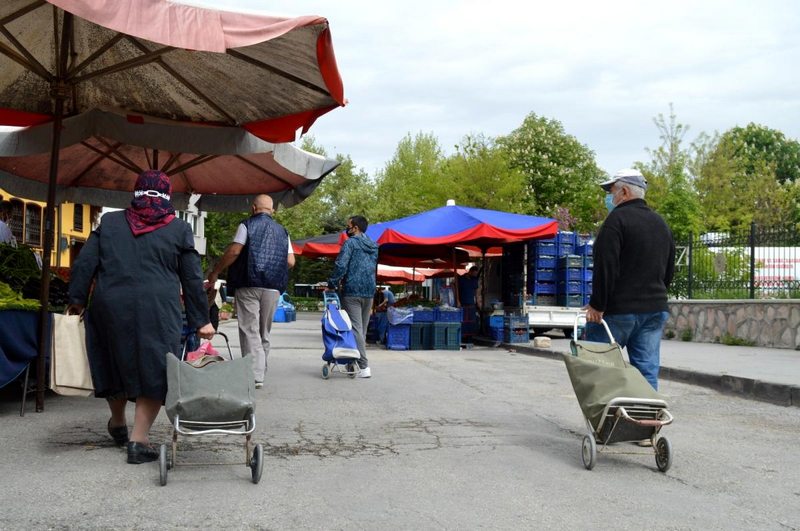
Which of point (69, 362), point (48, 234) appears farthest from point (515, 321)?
point (69, 362)

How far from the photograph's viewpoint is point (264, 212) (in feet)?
27.8

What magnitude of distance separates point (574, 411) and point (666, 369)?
13.5 feet

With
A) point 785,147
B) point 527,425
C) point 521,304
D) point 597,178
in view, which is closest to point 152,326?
point 527,425

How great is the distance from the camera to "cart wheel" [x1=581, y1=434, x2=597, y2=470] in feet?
16.4

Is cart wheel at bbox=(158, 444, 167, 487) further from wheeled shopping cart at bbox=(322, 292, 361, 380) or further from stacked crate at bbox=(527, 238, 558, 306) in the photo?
stacked crate at bbox=(527, 238, 558, 306)

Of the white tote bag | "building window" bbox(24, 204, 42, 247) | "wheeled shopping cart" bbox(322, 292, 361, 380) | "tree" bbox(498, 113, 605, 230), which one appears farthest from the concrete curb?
"tree" bbox(498, 113, 605, 230)

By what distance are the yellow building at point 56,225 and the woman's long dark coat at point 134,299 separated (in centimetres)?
1903

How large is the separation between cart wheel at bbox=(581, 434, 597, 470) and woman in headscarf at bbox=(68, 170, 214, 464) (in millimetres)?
2442

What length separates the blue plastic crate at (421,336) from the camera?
1578 cm

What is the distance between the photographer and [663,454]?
502 centimetres

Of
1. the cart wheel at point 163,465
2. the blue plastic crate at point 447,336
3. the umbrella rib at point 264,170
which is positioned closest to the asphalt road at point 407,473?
the cart wheel at point 163,465

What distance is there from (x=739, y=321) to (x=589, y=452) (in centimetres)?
1214

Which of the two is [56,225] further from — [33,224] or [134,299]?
[134,299]

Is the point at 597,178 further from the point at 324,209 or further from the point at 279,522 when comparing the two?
the point at 279,522
